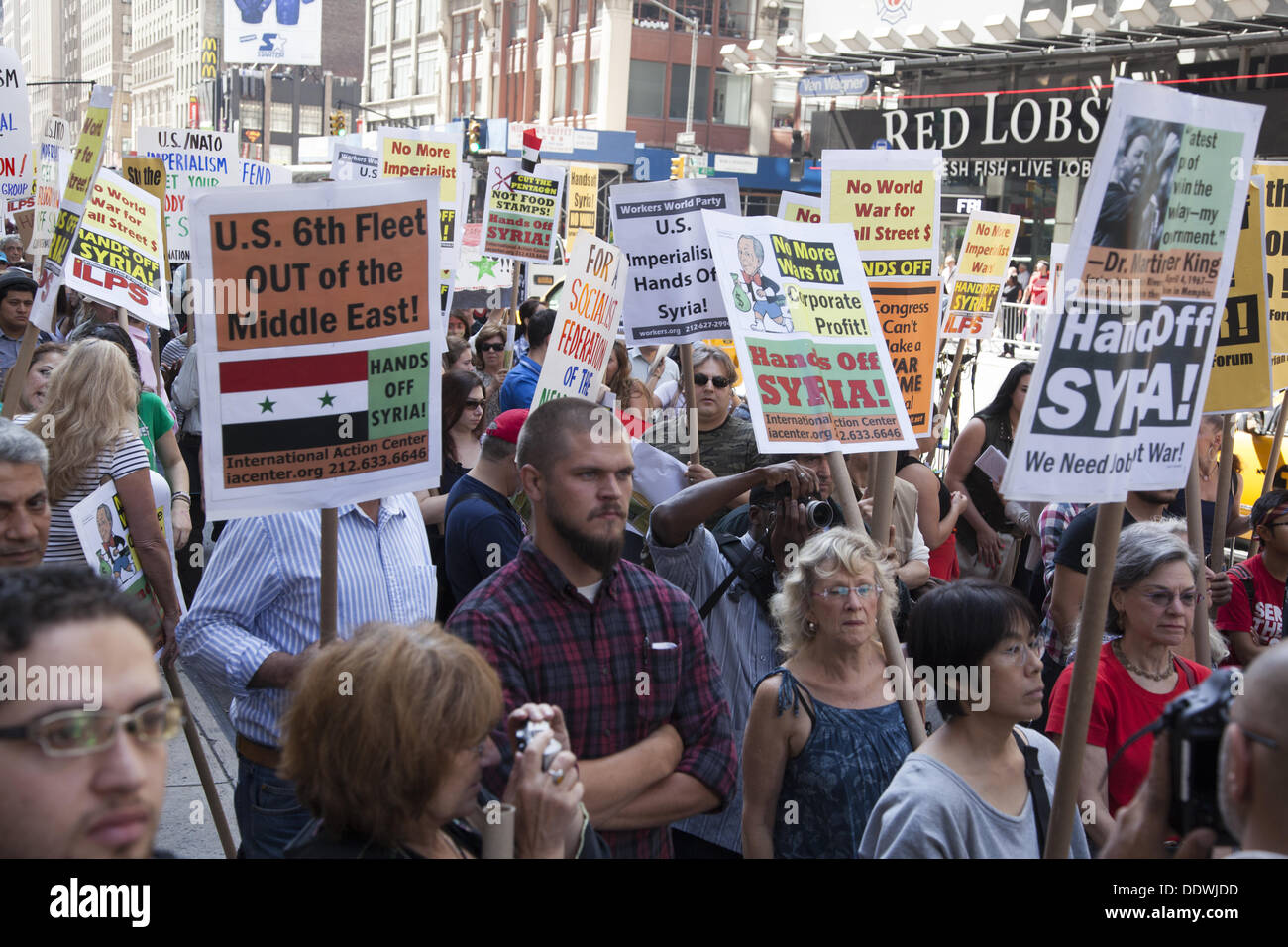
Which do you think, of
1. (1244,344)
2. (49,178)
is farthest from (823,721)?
(49,178)

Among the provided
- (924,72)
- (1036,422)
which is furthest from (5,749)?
(924,72)

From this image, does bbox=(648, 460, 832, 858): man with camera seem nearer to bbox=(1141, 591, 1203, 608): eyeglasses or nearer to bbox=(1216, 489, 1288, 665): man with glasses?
bbox=(1141, 591, 1203, 608): eyeglasses

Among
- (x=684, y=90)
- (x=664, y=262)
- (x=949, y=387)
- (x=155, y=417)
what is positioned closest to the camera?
(x=155, y=417)

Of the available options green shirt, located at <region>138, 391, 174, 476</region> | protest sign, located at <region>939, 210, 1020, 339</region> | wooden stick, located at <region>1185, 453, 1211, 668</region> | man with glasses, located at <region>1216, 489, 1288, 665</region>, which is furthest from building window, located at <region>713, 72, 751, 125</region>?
wooden stick, located at <region>1185, 453, 1211, 668</region>

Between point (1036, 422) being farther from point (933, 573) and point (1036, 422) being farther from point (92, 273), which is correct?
point (92, 273)

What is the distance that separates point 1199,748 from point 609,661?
1.47 metres

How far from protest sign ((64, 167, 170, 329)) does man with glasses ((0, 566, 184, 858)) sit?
5.37 m

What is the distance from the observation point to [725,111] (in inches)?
2377

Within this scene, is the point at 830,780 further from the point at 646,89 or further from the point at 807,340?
the point at 646,89

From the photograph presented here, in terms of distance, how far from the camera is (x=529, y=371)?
7.55m

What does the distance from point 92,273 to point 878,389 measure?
448 cm

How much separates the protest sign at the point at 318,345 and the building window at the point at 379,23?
88183 mm

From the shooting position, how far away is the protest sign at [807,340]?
4.34m
